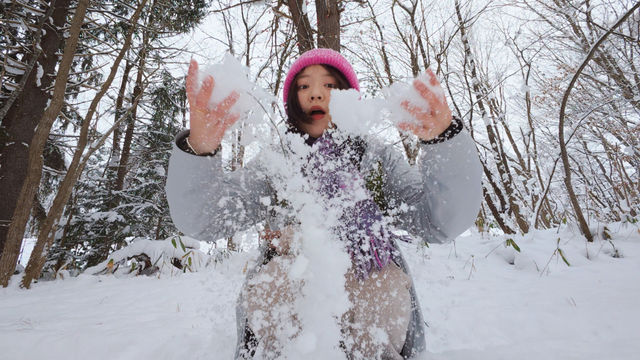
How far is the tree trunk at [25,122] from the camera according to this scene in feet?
14.8

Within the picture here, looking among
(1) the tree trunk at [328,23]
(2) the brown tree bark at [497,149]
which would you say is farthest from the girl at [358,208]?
(2) the brown tree bark at [497,149]

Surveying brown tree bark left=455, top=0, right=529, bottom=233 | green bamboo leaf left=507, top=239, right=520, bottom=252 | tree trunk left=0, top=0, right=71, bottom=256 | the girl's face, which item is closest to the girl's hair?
the girl's face

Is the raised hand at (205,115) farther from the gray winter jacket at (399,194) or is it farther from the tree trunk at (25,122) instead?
the tree trunk at (25,122)

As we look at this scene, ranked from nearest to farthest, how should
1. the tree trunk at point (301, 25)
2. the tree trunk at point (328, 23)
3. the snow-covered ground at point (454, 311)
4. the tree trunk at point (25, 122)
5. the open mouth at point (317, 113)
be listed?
the snow-covered ground at point (454, 311), the open mouth at point (317, 113), the tree trunk at point (328, 23), the tree trunk at point (301, 25), the tree trunk at point (25, 122)

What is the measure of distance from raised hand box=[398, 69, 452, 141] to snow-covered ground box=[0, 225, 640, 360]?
67 centimetres

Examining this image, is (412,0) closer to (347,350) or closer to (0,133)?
(347,350)

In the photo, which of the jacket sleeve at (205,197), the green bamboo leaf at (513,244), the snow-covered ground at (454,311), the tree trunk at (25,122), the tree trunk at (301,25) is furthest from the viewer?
the tree trunk at (25,122)

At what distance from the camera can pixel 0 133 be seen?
486cm

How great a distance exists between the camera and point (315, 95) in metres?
1.32

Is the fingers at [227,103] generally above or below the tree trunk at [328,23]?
below

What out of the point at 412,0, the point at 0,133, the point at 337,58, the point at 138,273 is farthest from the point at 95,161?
the point at 337,58

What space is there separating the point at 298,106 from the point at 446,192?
805 mm

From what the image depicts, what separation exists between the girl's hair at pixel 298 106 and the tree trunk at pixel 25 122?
5199 millimetres

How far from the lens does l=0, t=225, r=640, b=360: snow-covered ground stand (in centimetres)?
117
